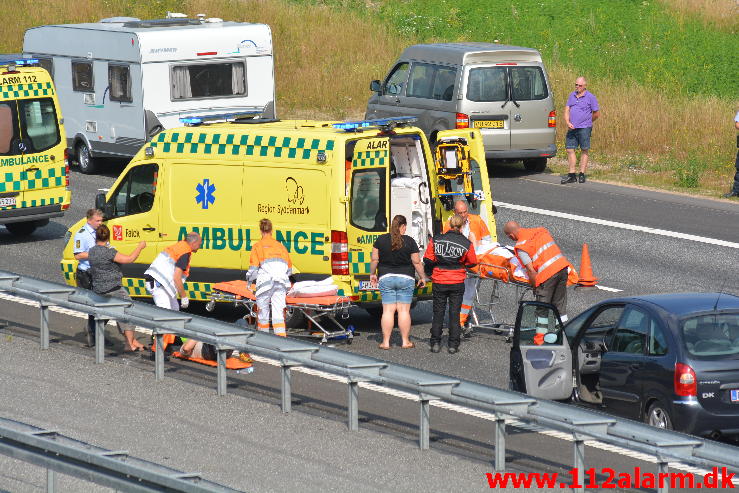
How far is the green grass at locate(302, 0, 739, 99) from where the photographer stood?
35.1 m

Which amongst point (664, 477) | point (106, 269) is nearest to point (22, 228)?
point (106, 269)

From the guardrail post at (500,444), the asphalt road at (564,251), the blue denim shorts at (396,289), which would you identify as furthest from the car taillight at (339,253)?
the guardrail post at (500,444)

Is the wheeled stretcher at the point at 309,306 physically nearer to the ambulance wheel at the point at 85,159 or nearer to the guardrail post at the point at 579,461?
the guardrail post at the point at 579,461

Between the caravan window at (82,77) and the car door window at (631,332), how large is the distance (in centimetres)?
1758

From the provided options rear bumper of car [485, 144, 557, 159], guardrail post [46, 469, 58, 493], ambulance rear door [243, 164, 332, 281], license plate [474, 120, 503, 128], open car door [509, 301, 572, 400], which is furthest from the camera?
rear bumper of car [485, 144, 557, 159]

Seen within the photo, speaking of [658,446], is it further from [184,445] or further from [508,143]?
[508,143]

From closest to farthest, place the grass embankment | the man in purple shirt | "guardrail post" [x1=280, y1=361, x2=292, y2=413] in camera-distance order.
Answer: "guardrail post" [x1=280, y1=361, x2=292, y2=413] < the man in purple shirt < the grass embankment

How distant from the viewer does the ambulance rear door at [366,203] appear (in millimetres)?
15172

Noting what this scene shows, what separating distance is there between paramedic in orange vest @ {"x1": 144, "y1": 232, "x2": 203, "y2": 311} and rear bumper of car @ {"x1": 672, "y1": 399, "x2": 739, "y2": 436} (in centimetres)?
573

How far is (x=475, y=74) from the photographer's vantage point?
2556 centimetres

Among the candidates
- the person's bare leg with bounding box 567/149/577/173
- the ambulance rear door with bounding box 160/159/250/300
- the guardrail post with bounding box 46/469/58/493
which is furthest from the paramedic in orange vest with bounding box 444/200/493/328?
the person's bare leg with bounding box 567/149/577/173

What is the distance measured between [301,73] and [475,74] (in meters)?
11.8

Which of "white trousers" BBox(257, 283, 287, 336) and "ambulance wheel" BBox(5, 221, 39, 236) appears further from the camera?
"ambulance wheel" BBox(5, 221, 39, 236)

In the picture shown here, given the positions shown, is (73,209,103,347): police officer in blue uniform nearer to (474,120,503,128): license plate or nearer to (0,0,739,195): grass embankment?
(474,120,503,128): license plate
